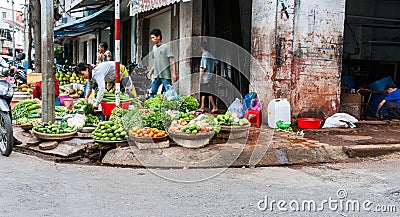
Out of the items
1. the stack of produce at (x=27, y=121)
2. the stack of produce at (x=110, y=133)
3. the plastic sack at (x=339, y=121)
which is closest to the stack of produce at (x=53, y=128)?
the stack of produce at (x=110, y=133)

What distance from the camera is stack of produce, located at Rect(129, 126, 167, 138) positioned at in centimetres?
552

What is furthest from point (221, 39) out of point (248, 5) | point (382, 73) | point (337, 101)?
point (382, 73)

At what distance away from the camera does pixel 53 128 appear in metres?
6.21

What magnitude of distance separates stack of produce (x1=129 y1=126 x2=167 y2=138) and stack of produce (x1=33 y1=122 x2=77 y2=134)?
115 cm

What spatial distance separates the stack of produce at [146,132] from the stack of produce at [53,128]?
3.79 ft

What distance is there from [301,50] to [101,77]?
3.55 metres

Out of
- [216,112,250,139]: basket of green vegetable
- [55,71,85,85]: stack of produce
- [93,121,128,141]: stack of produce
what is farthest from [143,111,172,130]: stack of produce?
[55,71,85,85]: stack of produce

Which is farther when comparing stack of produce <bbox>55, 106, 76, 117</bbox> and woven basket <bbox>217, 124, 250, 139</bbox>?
stack of produce <bbox>55, 106, 76, 117</bbox>

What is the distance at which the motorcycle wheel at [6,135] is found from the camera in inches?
224

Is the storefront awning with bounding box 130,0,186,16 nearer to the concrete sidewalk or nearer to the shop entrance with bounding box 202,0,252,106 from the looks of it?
the shop entrance with bounding box 202,0,252,106

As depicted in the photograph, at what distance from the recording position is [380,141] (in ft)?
21.4

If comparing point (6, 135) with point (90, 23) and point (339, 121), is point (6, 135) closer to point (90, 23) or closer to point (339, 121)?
point (339, 121)

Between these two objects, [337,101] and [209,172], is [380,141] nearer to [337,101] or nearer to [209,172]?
[337,101]

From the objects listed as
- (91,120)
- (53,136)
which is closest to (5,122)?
(53,136)
